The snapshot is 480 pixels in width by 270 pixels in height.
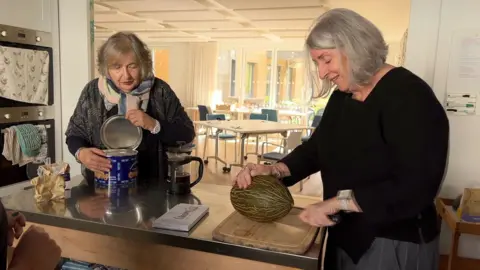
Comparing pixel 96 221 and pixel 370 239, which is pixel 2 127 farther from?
pixel 370 239

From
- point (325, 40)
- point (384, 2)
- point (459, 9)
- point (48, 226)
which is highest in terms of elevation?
point (384, 2)

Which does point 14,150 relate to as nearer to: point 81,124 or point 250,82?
point 81,124

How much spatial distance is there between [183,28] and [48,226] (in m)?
6.45

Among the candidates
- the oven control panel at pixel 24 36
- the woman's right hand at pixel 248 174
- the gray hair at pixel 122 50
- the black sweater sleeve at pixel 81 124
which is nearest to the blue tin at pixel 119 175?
the black sweater sleeve at pixel 81 124

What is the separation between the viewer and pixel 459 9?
2.07 m

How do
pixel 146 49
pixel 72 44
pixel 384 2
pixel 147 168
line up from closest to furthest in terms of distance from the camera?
pixel 146 49 < pixel 147 168 < pixel 72 44 < pixel 384 2

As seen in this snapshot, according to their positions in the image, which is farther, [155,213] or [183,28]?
[183,28]

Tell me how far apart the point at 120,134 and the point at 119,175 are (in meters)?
0.23

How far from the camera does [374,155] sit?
1.09m

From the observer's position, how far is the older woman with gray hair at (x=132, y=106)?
5.21 feet

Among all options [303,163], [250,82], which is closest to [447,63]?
[303,163]

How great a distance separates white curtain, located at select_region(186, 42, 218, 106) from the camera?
9.77 meters

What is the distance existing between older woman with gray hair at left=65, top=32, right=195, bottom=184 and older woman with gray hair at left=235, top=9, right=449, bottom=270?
0.59 metres

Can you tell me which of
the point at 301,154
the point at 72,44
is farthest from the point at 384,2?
the point at 301,154
